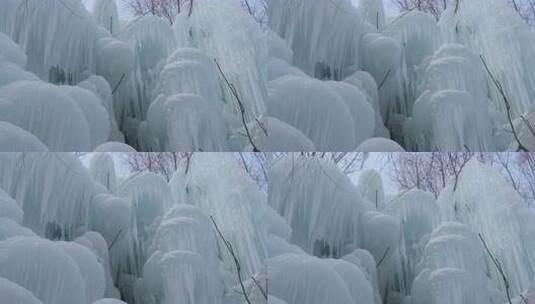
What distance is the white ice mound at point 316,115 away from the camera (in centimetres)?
245

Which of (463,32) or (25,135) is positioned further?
(463,32)

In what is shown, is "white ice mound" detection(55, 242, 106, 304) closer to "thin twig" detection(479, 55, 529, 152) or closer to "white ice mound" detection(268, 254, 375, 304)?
"white ice mound" detection(268, 254, 375, 304)


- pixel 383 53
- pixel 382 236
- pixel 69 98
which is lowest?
pixel 382 236

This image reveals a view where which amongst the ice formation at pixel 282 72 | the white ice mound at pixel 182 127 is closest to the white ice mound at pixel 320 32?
the ice formation at pixel 282 72

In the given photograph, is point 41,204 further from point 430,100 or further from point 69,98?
point 430,100

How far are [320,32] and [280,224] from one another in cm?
60

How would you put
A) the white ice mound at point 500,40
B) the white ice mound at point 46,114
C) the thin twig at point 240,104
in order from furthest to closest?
the white ice mound at point 500,40
the thin twig at point 240,104
the white ice mound at point 46,114

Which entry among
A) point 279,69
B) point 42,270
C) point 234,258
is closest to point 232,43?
point 279,69

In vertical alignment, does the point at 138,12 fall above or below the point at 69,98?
above

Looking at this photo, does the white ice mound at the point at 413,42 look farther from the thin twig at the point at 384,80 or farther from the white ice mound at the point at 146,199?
the white ice mound at the point at 146,199

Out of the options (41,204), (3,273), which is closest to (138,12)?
(41,204)

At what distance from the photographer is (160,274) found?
2.38 metres

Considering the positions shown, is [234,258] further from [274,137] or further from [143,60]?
[143,60]

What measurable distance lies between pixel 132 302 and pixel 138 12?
868 millimetres
